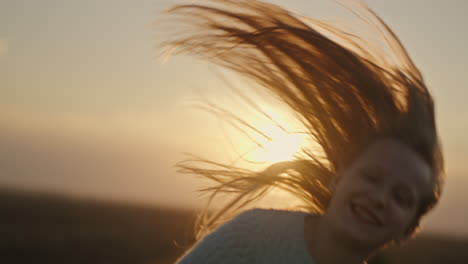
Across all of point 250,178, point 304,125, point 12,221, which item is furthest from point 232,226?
point 12,221

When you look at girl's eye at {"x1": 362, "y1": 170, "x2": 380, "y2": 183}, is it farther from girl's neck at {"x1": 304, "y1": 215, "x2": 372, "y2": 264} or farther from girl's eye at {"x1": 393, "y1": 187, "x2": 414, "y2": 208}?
girl's neck at {"x1": 304, "y1": 215, "x2": 372, "y2": 264}

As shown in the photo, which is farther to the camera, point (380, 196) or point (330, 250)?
point (330, 250)

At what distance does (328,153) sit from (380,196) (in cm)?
101

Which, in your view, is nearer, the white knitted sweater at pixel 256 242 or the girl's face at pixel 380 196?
the girl's face at pixel 380 196

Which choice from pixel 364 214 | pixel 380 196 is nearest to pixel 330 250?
pixel 364 214

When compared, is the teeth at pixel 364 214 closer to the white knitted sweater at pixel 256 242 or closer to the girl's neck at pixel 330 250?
the girl's neck at pixel 330 250

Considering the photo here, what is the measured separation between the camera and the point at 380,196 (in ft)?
13.3

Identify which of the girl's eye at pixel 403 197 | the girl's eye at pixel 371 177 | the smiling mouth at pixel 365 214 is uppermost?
the girl's eye at pixel 371 177

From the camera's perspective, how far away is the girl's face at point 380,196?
4.07 meters

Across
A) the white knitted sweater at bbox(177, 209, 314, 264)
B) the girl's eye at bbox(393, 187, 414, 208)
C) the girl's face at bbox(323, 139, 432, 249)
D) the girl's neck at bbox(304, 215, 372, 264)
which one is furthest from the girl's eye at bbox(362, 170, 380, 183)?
the white knitted sweater at bbox(177, 209, 314, 264)

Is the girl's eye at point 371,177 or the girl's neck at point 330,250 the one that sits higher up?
the girl's eye at point 371,177

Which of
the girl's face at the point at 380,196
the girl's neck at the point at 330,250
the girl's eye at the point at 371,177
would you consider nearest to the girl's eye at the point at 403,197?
the girl's face at the point at 380,196

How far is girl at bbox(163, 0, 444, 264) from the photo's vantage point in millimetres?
4141

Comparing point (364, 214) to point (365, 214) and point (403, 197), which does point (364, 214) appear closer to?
point (365, 214)
